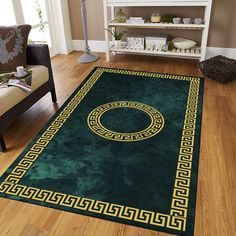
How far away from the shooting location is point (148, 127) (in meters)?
2.40

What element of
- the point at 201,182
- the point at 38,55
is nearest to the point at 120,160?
the point at 201,182

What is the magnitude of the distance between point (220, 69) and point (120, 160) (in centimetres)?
177

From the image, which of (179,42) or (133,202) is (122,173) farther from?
(179,42)

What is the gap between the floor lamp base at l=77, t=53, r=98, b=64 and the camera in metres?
3.88

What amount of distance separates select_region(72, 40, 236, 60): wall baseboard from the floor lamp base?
287 mm

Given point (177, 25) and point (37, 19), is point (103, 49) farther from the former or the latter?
point (177, 25)

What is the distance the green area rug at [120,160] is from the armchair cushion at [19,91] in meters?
0.35

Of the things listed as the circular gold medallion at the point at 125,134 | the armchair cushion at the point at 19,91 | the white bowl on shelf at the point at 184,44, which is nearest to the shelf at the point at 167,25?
the white bowl on shelf at the point at 184,44

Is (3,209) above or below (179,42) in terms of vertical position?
below

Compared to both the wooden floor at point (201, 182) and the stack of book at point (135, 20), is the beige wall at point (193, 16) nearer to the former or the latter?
the stack of book at point (135, 20)

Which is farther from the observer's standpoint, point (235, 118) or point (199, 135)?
point (235, 118)

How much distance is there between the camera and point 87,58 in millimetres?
3914

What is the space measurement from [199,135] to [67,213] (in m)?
1.26

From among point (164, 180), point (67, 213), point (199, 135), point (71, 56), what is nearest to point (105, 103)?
point (199, 135)
